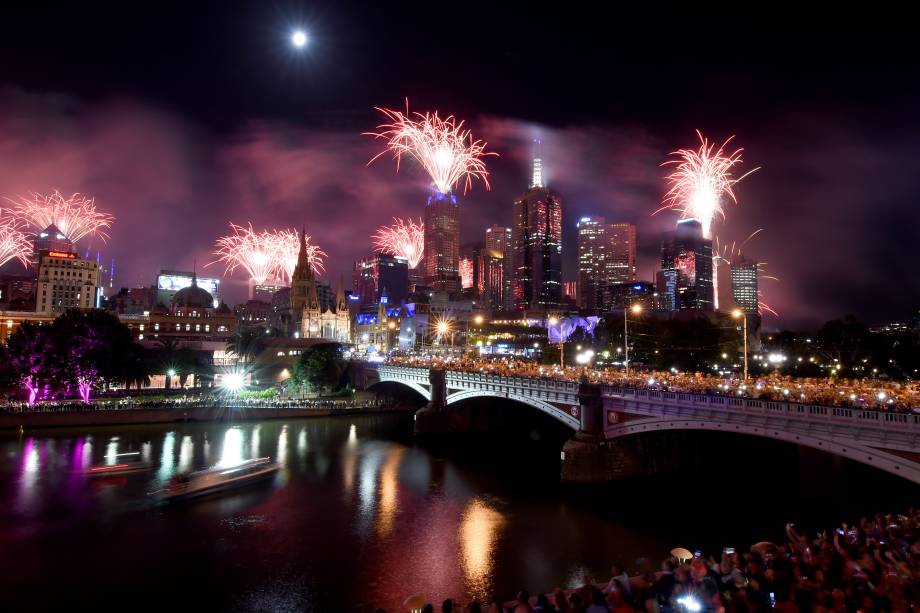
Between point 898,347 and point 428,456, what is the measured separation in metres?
75.0

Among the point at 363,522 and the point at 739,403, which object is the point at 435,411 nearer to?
the point at 363,522

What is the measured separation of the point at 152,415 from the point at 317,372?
2742 centimetres

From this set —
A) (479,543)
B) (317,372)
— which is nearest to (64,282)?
(317,372)

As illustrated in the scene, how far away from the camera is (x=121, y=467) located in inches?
1924

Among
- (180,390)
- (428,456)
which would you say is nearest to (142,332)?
(180,390)

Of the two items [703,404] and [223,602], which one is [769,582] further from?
[223,602]

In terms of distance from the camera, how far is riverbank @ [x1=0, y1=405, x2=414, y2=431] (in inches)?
2665

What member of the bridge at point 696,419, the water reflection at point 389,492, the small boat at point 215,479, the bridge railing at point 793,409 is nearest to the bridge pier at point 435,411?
the bridge at point 696,419

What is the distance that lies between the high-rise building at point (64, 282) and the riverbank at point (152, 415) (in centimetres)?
9397

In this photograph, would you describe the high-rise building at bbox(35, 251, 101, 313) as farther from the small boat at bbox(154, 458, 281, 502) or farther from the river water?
the small boat at bbox(154, 458, 281, 502)

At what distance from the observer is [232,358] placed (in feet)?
424

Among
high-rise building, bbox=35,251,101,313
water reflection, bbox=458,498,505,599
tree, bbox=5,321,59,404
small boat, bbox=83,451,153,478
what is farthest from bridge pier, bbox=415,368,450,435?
high-rise building, bbox=35,251,101,313

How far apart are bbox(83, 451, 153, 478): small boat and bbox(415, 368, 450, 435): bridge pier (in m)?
31.3

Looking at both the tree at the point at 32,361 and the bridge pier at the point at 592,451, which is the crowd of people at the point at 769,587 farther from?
the tree at the point at 32,361
